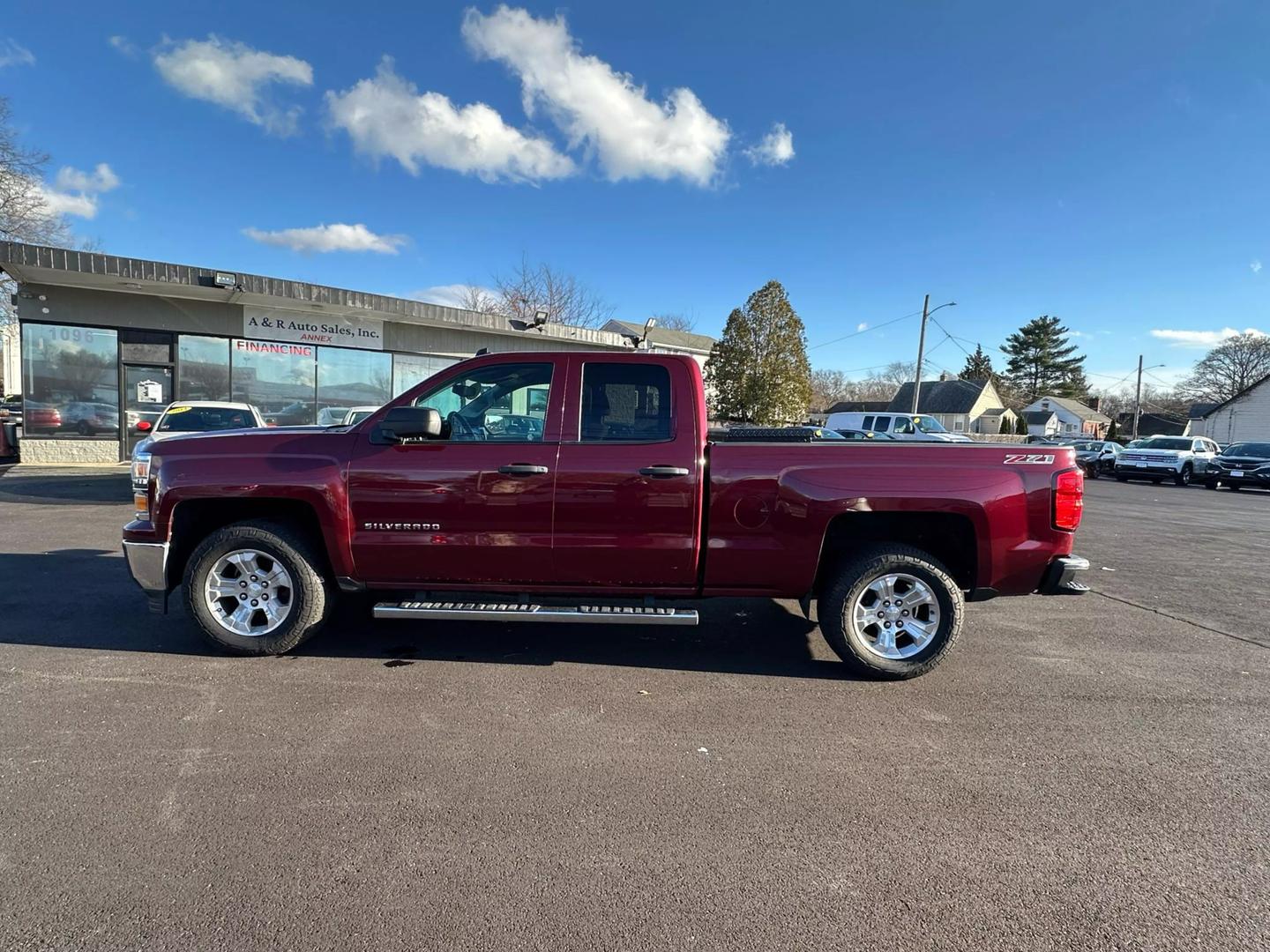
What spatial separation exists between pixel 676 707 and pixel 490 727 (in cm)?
104

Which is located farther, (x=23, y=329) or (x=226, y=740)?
(x=23, y=329)

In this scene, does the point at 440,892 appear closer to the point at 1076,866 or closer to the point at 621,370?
the point at 1076,866

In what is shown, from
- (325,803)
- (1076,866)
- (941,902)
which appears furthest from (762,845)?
(325,803)

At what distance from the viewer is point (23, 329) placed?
48.6 ft

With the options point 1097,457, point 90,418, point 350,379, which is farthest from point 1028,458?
point 1097,457

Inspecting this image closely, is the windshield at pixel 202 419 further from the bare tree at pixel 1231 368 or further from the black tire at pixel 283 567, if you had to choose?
the bare tree at pixel 1231 368

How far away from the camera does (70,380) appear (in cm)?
1544

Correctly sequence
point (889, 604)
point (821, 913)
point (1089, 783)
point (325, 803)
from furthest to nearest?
1. point (889, 604)
2. point (1089, 783)
3. point (325, 803)
4. point (821, 913)

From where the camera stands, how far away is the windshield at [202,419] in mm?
10820

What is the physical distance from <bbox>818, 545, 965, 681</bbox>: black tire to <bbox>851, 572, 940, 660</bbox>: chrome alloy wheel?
0.11 feet

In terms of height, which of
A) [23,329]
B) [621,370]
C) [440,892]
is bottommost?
[440,892]

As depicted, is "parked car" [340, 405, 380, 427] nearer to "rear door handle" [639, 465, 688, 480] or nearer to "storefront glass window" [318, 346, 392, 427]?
"rear door handle" [639, 465, 688, 480]

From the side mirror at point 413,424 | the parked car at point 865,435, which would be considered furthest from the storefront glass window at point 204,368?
the side mirror at point 413,424

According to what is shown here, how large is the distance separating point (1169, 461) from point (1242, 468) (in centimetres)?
201
